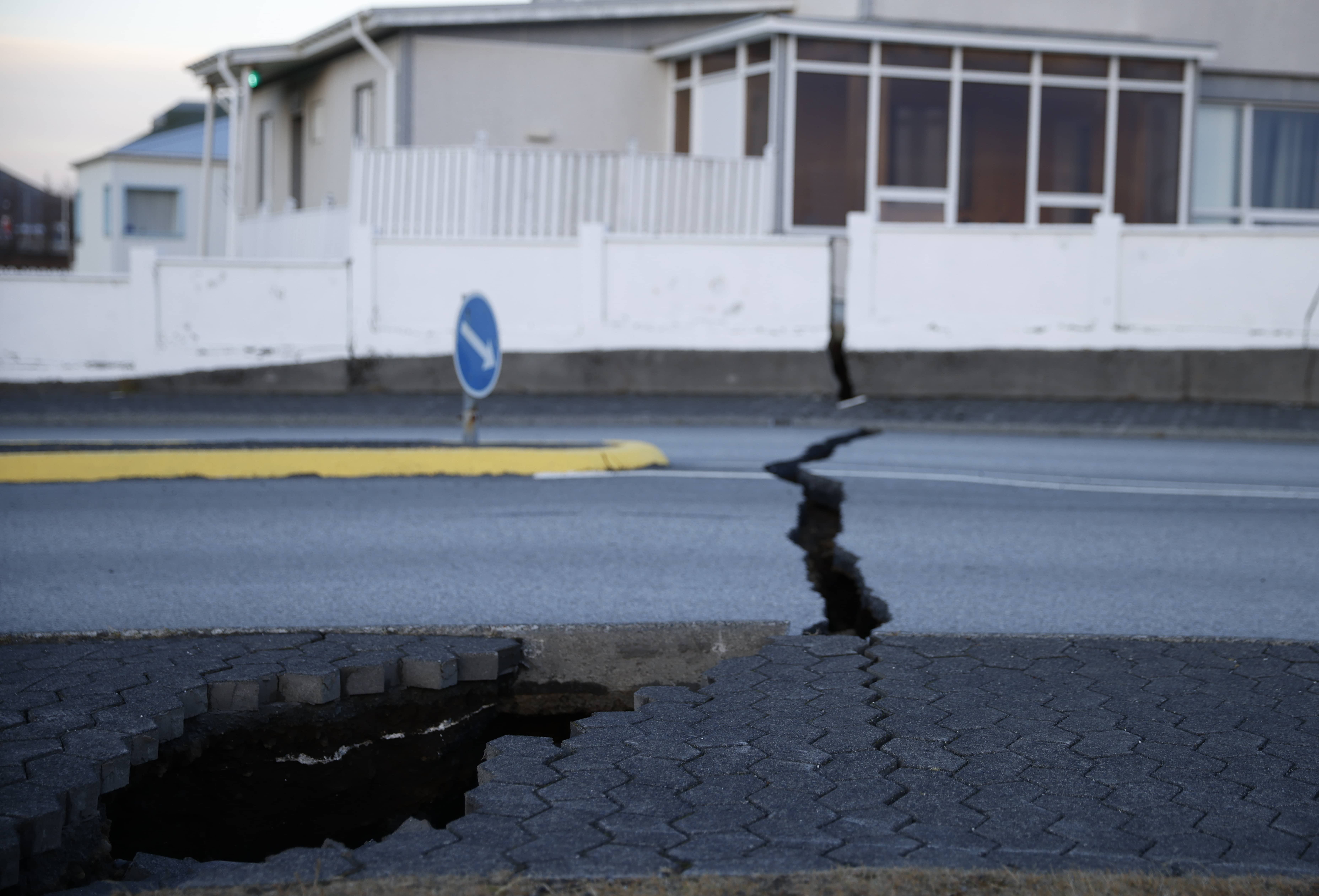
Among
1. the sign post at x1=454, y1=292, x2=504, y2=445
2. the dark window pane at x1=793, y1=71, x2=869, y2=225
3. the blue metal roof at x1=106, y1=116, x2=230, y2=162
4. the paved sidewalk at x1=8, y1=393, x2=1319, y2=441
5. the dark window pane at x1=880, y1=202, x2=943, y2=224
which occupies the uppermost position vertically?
the blue metal roof at x1=106, y1=116, x2=230, y2=162

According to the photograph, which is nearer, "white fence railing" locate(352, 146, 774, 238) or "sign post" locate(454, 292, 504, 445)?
"sign post" locate(454, 292, 504, 445)

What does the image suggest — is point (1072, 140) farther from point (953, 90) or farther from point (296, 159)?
point (296, 159)

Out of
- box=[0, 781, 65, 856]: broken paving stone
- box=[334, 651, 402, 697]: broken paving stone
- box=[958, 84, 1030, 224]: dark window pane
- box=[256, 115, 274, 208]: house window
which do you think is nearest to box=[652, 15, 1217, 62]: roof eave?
box=[958, 84, 1030, 224]: dark window pane

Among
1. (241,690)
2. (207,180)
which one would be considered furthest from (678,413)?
(207,180)

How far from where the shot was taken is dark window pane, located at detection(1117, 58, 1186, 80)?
19922 millimetres

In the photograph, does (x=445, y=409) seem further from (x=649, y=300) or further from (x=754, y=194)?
(x=754, y=194)

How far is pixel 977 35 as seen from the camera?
19.0 meters

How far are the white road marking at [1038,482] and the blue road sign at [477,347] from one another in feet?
2.55

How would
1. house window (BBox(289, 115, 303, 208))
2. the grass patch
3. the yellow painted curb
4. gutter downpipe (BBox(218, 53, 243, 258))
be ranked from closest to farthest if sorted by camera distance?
the grass patch
the yellow painted curb
gutter downpipe (BBox(218, 53, 243, 258))
house window (BBox(289, 115, 303, 208))

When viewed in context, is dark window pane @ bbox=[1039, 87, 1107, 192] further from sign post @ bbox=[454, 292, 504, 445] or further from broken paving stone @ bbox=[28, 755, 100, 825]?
broken paving stone @ bbox=[28, 755, 100, 825]

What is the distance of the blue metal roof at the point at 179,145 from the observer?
125 feet

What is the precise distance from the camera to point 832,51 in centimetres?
1870

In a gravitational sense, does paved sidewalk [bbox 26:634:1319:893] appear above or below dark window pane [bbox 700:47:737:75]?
below

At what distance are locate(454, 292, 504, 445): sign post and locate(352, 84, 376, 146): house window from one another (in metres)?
11.6
